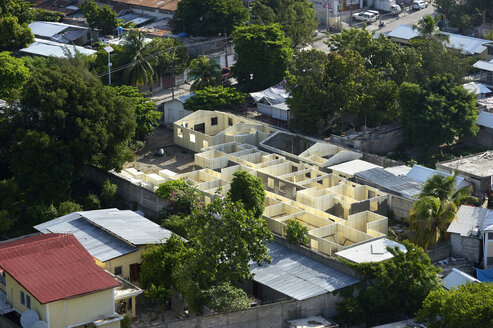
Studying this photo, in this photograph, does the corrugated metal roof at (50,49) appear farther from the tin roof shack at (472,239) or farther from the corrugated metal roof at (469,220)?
the tin roof shack at (472,239)

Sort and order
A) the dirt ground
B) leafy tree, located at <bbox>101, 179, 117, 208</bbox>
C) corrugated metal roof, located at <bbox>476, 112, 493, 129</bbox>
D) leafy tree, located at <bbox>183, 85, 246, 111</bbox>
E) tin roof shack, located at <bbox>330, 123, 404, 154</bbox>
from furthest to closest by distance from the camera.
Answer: leafy tree, located at <bbox>183, 85, 246, 111</bbox> < corrugated metal roof, located at <bbox>476, 112, 493, 129</bbox> < tin roof shack, located at <bbox>330, 123, 404, 154</bbox> < the dirt ground < leafy tree, located at <bbox>101, 179, 117, 208</bbox>

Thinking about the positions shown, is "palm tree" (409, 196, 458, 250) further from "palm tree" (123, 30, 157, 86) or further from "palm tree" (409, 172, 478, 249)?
"palm tree" (123, 30, 157, 86)

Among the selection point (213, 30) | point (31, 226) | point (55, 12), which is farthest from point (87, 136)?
point (55, 12)

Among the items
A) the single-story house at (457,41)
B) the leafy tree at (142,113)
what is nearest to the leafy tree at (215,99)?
the leafy tree at (142,113)

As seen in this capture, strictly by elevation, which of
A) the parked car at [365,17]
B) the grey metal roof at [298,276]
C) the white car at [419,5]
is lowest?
the grey metal roof at [298,276]

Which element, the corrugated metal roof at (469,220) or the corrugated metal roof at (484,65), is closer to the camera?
the corrugated metal roof at (469,220)

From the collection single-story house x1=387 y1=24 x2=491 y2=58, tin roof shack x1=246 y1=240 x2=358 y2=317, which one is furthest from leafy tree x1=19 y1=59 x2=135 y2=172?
single-story house x1=387 y1=24 x2=491 y2=58

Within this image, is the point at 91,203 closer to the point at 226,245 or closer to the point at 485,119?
the point at 226,245
